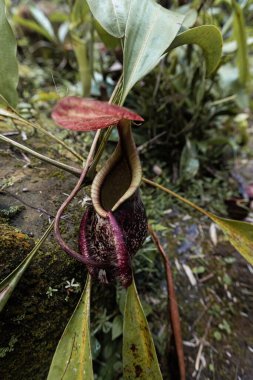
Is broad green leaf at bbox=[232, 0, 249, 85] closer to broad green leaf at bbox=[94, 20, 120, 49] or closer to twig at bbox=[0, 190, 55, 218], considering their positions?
broad green leaf at bbox=[94, 20, 120, 49]

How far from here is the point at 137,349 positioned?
2.61ft

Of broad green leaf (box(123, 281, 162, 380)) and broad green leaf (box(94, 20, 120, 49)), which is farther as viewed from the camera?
broad green leaf (box(94, 20, 120, 49))

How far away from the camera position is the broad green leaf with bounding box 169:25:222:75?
815 mm

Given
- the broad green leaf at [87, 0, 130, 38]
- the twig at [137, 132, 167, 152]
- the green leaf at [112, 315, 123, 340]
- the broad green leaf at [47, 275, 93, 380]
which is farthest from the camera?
the twig at [137, 132, 167, 152]

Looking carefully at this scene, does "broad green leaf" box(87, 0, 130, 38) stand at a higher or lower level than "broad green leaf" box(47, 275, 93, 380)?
higher

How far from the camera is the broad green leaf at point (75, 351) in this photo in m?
0.72

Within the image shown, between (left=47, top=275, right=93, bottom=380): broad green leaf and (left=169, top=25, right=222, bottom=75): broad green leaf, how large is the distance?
0.73 meters

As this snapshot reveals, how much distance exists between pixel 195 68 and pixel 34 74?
1053 mm

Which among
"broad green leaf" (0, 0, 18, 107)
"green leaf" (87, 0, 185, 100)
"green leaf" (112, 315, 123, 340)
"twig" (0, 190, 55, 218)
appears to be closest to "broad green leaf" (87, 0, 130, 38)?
"green leaf" (87, 0, 185, 100)

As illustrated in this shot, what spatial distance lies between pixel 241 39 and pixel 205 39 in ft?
1.78

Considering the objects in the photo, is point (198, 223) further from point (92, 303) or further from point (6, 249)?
point (6, 249)

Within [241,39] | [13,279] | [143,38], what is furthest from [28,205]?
[241,39]

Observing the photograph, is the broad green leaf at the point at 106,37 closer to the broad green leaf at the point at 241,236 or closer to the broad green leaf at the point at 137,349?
the broad green leaf at the point at 241,236

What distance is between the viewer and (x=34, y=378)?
834 millimetres
